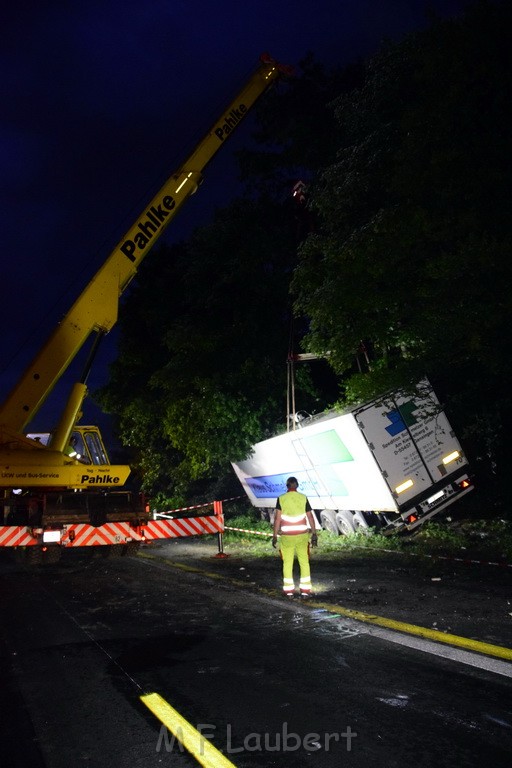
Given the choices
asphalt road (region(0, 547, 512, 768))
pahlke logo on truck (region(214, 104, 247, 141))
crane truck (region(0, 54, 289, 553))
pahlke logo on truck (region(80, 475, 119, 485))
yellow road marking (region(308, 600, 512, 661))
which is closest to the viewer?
asphalt road (region(0, 547, 512, 768))

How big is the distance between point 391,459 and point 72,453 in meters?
6.61

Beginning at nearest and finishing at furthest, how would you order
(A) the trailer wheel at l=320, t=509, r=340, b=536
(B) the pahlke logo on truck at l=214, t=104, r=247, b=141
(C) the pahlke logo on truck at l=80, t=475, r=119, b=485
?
(C) the pahlke logo on truck at l=80, t=475, r=119, b=485 → (B) the pahlke logo on truck at l=214, t=104, r=247, b=141 → (A) the trailer wheel at l=320, t=509, r=340, b=536

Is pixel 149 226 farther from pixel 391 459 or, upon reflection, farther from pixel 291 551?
pixel 291 551

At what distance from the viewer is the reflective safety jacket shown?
8.52m

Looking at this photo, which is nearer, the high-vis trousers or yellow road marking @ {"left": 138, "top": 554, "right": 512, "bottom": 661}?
yellow road marking @ {"left": 138, "top": 554, "right": 512, "bottom": 661}

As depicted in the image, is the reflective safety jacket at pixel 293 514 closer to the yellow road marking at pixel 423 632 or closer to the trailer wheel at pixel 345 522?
the yellow road marking at pixel 423 632

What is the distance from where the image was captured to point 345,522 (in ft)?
49.0

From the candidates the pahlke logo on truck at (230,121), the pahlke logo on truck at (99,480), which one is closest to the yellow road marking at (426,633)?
the pahlke logo on truck at (99,480)

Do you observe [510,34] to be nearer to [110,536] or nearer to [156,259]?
[110,536]

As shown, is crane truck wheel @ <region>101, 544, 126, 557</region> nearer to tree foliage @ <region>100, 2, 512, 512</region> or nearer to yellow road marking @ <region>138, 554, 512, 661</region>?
yellow road marking @ <region>138, 554, 512, 661</region>

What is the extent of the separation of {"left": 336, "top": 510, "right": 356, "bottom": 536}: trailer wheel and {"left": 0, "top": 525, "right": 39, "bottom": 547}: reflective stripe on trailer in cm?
719

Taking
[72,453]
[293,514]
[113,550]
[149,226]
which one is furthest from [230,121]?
[113,550]

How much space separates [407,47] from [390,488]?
30.5ft

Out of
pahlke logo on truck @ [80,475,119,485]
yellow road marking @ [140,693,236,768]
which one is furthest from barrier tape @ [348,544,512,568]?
yellow road marking @ [140,693,236,768]
